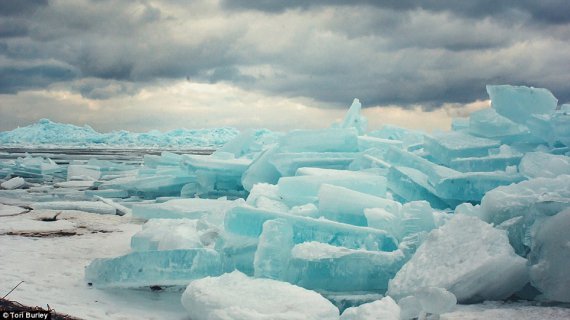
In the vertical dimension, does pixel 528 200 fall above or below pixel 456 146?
below

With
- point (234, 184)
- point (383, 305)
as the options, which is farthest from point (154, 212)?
point (383, 305)

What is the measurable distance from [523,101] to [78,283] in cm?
448

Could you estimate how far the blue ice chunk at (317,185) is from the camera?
386 cm

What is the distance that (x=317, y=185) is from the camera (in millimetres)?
3936

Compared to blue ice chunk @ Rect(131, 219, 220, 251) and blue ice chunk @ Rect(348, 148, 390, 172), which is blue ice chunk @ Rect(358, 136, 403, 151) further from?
blue ice chunk @ Rect(131, 219, 220, 251)

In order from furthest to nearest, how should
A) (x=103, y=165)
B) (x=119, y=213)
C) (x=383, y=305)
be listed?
(x=103, y=165) → (x=119, y=213) → (x=383, y=305)

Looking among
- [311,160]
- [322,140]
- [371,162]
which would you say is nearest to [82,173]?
[322,140]

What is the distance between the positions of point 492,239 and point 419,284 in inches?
16.6

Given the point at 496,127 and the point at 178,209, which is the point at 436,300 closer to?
the point at 496,127

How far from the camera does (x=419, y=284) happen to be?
241cm

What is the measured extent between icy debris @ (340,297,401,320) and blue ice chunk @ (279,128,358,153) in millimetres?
3706

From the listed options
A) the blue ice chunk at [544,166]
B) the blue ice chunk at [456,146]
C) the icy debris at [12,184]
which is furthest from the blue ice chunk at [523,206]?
the icy debris at [12,184]

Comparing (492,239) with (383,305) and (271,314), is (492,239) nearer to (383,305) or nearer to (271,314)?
(383,305)

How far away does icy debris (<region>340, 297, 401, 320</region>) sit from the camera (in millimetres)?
2098
